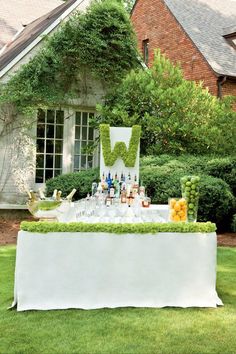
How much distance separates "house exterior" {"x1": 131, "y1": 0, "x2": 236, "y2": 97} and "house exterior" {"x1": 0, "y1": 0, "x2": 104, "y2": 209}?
4.85 metres

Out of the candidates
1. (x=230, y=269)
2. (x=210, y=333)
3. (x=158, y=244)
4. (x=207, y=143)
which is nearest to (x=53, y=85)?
(x=207, y=143)

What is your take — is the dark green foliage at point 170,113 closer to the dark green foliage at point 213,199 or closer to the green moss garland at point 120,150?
the dark green foliage at point 213,199

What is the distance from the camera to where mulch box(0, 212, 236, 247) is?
9992 millimetres

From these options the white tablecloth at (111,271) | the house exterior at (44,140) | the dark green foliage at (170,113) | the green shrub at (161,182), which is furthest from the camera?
the house exterior at (44,140)

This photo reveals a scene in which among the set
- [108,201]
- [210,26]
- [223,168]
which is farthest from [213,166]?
[210,26]

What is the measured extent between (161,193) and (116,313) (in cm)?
575

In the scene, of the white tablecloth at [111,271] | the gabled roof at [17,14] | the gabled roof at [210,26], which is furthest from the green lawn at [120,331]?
the gabled roof at [17,14]

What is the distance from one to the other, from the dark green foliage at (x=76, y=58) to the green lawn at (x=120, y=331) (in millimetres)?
7650

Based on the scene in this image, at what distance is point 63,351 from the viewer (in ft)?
14.1

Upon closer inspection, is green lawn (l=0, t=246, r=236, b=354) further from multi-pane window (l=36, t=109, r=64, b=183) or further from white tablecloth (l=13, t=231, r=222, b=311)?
multi-pane window (l=36, t=109, r=64, b=183)

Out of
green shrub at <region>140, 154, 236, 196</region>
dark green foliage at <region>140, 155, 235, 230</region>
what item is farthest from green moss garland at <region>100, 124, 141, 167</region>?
green shrub at <region>140, 154, 236, 196</region>

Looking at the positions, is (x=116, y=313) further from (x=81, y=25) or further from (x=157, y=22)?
(x=157, y=22)

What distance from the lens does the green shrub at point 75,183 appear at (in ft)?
38.4

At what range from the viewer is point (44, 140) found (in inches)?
524
